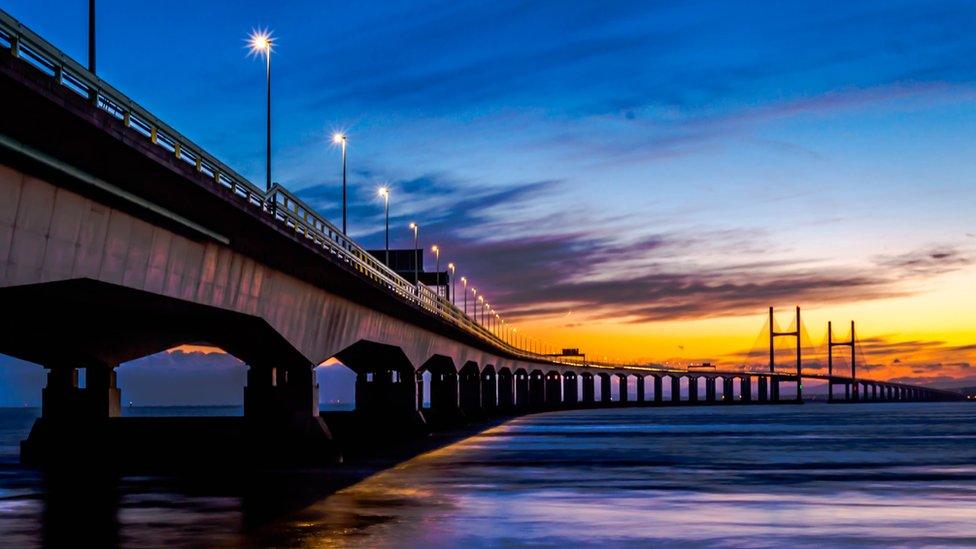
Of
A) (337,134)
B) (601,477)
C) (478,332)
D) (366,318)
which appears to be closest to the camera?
(601,477)

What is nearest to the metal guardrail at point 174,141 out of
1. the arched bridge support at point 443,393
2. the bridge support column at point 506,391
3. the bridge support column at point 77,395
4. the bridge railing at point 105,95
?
the bridge railing at point 105,95

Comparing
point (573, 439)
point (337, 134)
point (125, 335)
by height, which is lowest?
point (573, 439)

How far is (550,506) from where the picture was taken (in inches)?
1253

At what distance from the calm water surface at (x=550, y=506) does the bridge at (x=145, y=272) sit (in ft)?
18.3

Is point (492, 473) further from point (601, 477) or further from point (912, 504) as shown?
point (912, 504)

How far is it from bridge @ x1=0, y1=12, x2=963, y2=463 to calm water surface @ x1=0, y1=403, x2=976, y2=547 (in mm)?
5578

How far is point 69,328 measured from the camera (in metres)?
54.0

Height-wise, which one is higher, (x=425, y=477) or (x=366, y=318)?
(x=366, y=318)

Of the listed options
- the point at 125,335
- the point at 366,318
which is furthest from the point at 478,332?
the point at 125,335

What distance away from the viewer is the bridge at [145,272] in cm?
2445

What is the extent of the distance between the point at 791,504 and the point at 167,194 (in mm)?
17414

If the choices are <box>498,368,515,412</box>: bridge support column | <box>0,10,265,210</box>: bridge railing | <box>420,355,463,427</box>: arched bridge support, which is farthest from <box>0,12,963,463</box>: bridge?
<box>498,368,515,412</box>: bridge support column

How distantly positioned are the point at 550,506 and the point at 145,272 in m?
11.7

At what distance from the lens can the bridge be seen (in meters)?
24.5
